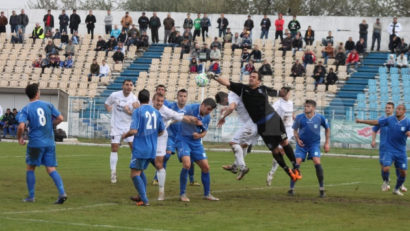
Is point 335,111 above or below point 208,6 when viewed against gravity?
below

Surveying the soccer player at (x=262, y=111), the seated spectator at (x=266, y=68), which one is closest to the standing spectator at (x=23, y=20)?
the seated spectator at (x=266, y=68)

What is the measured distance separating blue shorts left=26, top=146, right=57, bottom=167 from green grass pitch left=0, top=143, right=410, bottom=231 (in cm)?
76

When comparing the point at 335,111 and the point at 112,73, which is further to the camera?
the point at 112,73

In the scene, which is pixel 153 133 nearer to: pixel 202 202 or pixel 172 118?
pixel 172 118

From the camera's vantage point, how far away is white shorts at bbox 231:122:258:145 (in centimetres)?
1683

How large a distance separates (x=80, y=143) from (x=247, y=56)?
40.2ft

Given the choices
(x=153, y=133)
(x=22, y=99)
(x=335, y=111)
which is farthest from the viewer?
(x=22, y=99)

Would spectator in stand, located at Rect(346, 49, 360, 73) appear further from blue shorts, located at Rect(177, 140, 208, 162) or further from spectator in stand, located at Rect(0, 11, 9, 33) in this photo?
blue shorts, located at Rect(177, 140, 208, 162)

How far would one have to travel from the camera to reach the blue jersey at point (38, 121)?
14141 mm

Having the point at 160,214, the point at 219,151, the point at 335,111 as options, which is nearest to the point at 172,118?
the point at 160,214

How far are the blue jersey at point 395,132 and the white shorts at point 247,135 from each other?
325 centimetres

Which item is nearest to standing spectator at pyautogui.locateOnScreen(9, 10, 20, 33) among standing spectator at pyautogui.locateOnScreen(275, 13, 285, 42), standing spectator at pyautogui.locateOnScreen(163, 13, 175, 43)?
standing spectator at pyautogui.locateOnScreen(163, 13, 175, 43)

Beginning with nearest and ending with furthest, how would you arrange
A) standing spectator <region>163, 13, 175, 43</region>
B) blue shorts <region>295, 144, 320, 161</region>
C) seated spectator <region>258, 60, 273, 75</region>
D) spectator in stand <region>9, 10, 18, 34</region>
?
1. blue shorts <region>295, 144, 320, 161</region>
2. seated spectator <region>258, 60, 273, 75</region>
3. standing spectator <region>163, 13, 175, 43</region>
4. spectator in stand <region>9, 10, 18, 34</region>

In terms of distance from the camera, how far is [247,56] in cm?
4544
